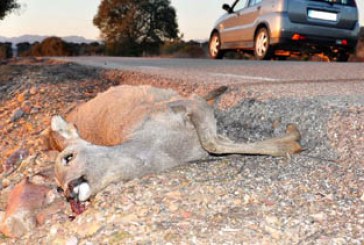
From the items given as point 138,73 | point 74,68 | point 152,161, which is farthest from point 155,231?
point 74,68

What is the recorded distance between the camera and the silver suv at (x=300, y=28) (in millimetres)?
9938

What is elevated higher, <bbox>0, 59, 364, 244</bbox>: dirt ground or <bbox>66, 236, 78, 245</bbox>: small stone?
<bbox>0, 59, 364, 244</bbox>: dirt ground

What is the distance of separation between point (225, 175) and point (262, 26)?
324 inches

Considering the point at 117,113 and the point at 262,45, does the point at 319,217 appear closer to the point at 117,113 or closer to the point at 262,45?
the point at 117,113

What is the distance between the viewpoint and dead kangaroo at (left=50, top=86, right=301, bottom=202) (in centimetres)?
259

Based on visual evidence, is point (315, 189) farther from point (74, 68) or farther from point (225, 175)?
point (74, 68)

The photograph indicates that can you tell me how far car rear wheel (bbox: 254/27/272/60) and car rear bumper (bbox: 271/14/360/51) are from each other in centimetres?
28

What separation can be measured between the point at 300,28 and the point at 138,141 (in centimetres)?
767

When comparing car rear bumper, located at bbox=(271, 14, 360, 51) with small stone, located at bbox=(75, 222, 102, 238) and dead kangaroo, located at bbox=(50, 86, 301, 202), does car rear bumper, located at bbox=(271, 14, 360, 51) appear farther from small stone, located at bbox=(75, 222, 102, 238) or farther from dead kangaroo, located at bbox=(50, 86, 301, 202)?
small stone, located at bbox=(75, 222, 102, 238)

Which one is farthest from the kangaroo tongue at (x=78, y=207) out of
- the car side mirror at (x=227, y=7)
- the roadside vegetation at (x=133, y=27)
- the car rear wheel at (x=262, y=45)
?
the roadside vegetation at (x=133, y=27)

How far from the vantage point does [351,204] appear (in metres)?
2.52

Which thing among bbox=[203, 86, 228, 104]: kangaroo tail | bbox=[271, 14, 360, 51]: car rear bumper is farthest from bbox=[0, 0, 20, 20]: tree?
bbox=[203, 86, 228, 104]: kangaroo tail

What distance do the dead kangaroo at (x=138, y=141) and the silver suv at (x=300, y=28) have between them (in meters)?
6.84

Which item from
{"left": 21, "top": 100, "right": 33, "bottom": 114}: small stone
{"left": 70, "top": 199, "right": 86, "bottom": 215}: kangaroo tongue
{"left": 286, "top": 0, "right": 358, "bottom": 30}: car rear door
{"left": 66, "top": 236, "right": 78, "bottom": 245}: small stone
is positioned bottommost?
{"left": 66, "top": 236, "right": 78, "bottom": 245}: small stone
